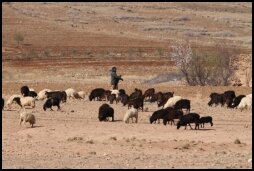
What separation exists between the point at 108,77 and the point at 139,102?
91.3 ft

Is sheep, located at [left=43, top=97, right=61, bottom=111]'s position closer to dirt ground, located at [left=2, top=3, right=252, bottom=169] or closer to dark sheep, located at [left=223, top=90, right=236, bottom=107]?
dirt ground, located at [left=2, top=3, right=252, bottom=169]

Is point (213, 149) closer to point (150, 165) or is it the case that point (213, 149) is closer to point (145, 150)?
point (145, 150)

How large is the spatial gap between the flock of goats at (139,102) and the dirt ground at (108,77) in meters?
0.34

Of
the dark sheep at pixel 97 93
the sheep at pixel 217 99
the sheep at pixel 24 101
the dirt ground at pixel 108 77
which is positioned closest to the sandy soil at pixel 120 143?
the dirt ground at pixel 108 77

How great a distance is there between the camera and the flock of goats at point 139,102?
2395 centimetres

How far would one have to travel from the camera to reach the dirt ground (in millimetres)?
17906

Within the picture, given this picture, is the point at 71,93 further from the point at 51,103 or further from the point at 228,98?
the point at 228,98

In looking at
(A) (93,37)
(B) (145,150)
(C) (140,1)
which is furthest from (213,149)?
(C) (140,1)

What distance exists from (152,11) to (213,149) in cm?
9720

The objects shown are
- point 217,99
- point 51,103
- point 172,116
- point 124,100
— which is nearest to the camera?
point 172,116

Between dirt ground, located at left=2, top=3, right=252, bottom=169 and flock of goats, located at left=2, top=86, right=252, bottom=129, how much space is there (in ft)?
1.11

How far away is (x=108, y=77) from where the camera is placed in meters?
57.0

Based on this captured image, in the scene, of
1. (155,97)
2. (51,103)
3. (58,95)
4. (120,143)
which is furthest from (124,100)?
(120,143)

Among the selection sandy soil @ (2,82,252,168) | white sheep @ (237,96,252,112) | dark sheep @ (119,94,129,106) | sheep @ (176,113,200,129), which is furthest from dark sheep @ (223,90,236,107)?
sheep @ (176,113,200,129)
